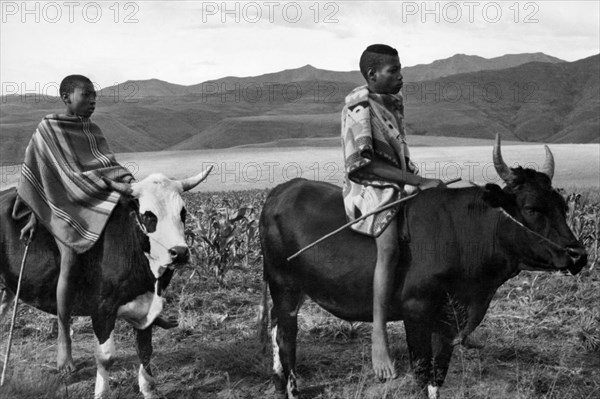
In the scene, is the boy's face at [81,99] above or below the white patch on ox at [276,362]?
above

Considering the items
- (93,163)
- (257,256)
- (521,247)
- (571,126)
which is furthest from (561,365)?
(571,126)

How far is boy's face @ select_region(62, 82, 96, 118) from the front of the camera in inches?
241

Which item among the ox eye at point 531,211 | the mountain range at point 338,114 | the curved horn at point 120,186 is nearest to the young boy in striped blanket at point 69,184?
the curved horn at point 120,186

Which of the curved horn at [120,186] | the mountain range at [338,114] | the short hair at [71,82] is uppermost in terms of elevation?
the mountain range at [338,114]

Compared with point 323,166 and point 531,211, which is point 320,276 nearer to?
point 531,211

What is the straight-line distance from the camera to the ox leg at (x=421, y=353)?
203 inches

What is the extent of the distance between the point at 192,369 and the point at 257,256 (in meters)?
5.02

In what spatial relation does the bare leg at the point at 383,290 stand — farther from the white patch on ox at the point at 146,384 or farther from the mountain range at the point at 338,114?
the mountain range at the point at 338,114

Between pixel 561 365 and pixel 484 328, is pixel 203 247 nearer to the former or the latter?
pixel 484 328

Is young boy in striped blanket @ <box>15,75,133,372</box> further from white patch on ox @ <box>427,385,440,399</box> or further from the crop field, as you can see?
white patch on ox @ <box>427,385,440,399</box>

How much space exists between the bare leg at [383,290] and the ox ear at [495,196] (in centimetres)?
68

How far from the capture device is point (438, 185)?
17.3 feet

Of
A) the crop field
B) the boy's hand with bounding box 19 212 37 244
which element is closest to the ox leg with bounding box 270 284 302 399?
the crop field

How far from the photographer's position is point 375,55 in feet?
17.2
